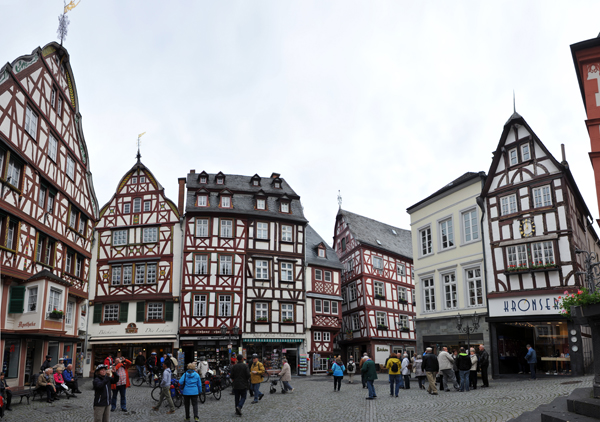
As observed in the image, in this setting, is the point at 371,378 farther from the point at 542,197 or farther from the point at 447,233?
the point at 447,233

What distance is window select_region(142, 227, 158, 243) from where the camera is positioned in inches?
1433

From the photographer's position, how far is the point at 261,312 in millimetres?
36656

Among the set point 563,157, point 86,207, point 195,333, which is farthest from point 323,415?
point 195,333

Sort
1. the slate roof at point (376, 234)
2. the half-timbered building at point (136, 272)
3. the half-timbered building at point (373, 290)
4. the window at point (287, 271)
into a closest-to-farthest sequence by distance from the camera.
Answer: the half-timbered building at point (136, 272) → the window at point (287, 271) → the half-timbered building at point (373, 290) → the slate roof at point (376, 234)

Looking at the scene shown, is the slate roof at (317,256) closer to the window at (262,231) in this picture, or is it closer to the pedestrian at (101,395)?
the window at (262,231)

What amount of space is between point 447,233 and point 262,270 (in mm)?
14206

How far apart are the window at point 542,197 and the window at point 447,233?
4.78 m

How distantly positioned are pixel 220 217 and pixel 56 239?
14.5 metres

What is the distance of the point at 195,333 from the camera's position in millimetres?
34750

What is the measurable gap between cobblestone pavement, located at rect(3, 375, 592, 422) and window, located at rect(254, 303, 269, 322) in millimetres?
16755

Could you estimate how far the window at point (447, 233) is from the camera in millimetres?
27672

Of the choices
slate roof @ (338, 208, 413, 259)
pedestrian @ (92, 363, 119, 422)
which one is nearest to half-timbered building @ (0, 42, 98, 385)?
pedestrian @ (92, 363, 119, 422)

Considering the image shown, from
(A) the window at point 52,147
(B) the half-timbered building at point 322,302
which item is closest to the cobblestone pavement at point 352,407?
(A) the window at point 52,147

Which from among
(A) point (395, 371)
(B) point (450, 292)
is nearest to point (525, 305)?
(B) point (450, 292)
